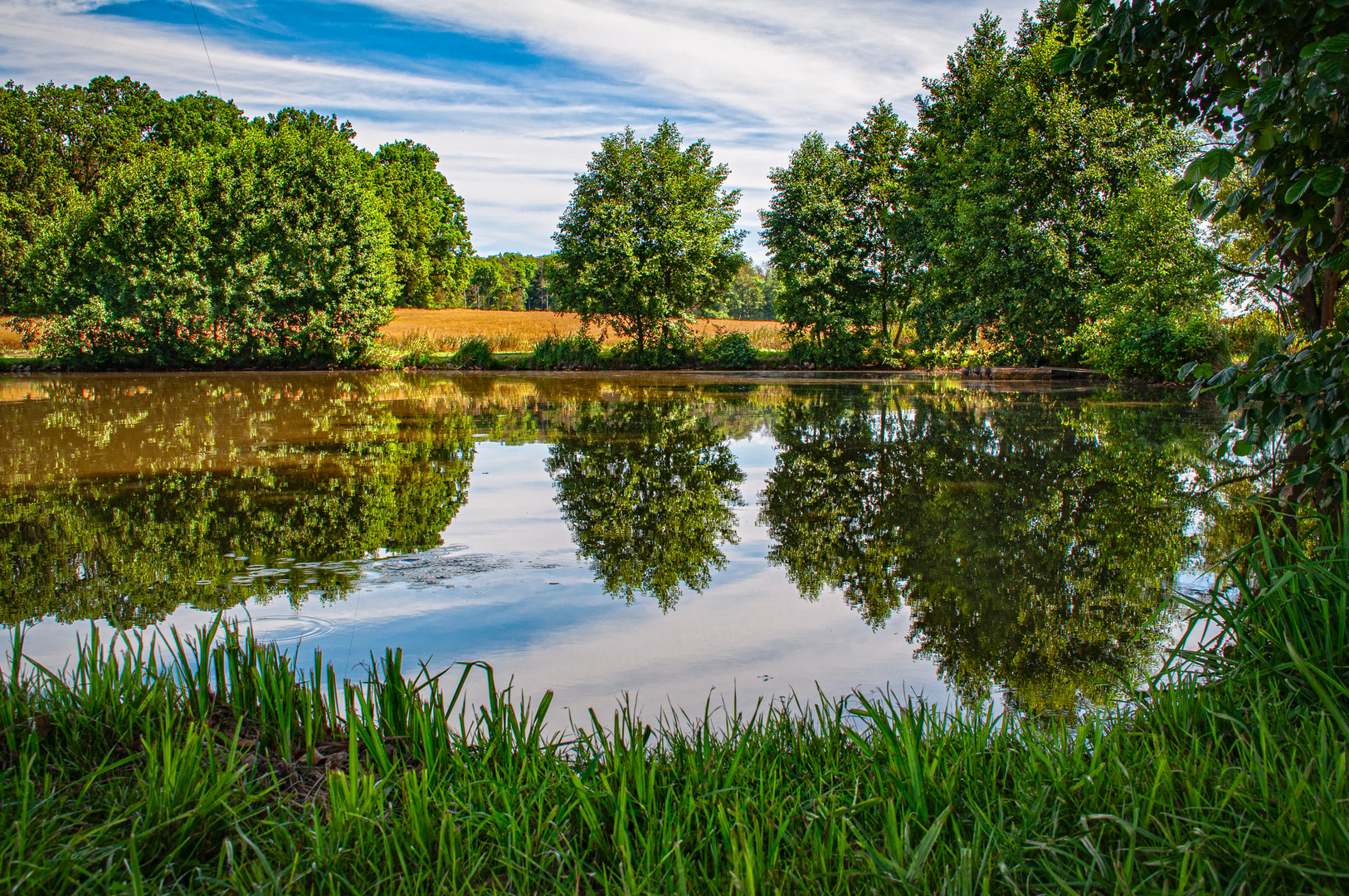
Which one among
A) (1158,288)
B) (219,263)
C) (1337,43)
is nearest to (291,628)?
(1337,43)

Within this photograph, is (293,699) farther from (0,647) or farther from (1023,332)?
(1023,332)

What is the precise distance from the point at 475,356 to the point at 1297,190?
39.8m

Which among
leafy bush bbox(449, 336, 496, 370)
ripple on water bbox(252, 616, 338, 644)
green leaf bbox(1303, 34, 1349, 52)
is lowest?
ripple on water bbox(252, 616, 338, 644)

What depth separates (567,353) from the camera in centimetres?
4012

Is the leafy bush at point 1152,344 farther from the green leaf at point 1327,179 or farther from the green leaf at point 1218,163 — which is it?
the green leaf at point 1218,163

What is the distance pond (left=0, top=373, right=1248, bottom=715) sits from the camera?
14.3 feet

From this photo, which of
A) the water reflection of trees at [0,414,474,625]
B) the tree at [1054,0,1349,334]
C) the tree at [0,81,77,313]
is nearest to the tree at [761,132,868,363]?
the water reflection of trees at [0,414,474,625]

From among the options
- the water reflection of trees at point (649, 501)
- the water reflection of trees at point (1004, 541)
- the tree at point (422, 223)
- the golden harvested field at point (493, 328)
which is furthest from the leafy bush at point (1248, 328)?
the tree at point (422, 223)

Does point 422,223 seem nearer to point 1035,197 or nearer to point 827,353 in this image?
point 827,353

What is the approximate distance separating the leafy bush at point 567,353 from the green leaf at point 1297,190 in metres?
37.3

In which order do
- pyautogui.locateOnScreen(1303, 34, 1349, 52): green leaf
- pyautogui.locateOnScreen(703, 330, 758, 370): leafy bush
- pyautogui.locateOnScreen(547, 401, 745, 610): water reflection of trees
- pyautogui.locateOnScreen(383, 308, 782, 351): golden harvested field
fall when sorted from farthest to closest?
pyautogui.locateOnScreen(383, 308, 782, 351): golden harvested field, pyautogui.locateOnScreen(703, 330, 758, 370): leafy bush, pyautogui.locateOnScreen(547, 401, 745, 610): water reflection of trees, pyautogui.locateOnScreen(1303, 34, 1349, 52): green leaf

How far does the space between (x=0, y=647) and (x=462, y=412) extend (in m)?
14.7

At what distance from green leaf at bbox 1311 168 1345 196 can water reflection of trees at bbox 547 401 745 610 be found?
12.2 ft

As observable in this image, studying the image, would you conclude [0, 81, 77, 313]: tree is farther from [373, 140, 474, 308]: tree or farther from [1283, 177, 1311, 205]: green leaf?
[1283, 177, 1311, 205]: green leaf
